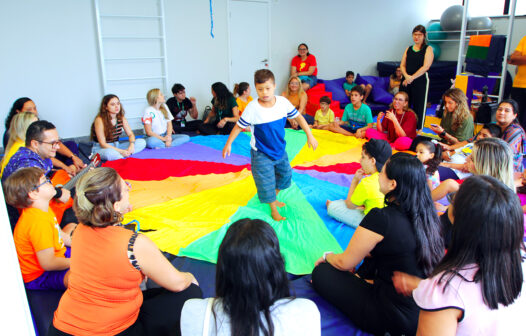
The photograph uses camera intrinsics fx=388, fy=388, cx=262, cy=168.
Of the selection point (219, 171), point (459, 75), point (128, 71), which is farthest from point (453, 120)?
point (128, 71)

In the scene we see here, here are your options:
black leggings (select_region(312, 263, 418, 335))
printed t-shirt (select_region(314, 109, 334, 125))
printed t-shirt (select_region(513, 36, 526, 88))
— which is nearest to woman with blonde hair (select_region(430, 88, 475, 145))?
printed t-shirt (select_region(513, 36, 526, 88))

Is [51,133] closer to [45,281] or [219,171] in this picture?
[45,281]

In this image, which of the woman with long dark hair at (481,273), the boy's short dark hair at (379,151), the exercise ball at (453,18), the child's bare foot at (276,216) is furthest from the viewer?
the exercise ball at (453,18)

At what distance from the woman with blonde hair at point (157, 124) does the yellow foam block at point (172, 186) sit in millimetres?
1374

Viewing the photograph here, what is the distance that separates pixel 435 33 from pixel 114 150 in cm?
811

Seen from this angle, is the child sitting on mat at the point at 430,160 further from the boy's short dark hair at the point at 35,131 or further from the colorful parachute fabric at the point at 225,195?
the boy's short dark hair at the point at 35,131

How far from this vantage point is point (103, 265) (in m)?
1.53

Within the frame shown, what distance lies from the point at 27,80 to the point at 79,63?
76cm

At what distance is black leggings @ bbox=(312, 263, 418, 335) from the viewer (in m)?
1.75

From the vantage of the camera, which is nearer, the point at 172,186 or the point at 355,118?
the point at 172,186

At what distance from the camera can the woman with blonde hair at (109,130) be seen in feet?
15.1

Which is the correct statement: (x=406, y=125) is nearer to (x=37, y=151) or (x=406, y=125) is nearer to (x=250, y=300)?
(x=37, y=151)

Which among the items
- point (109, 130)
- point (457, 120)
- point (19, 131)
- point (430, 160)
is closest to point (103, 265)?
point (19, 131)

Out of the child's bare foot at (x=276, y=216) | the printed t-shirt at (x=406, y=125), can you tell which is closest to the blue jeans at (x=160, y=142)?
the child's bare foot at (x=276, y=216)
